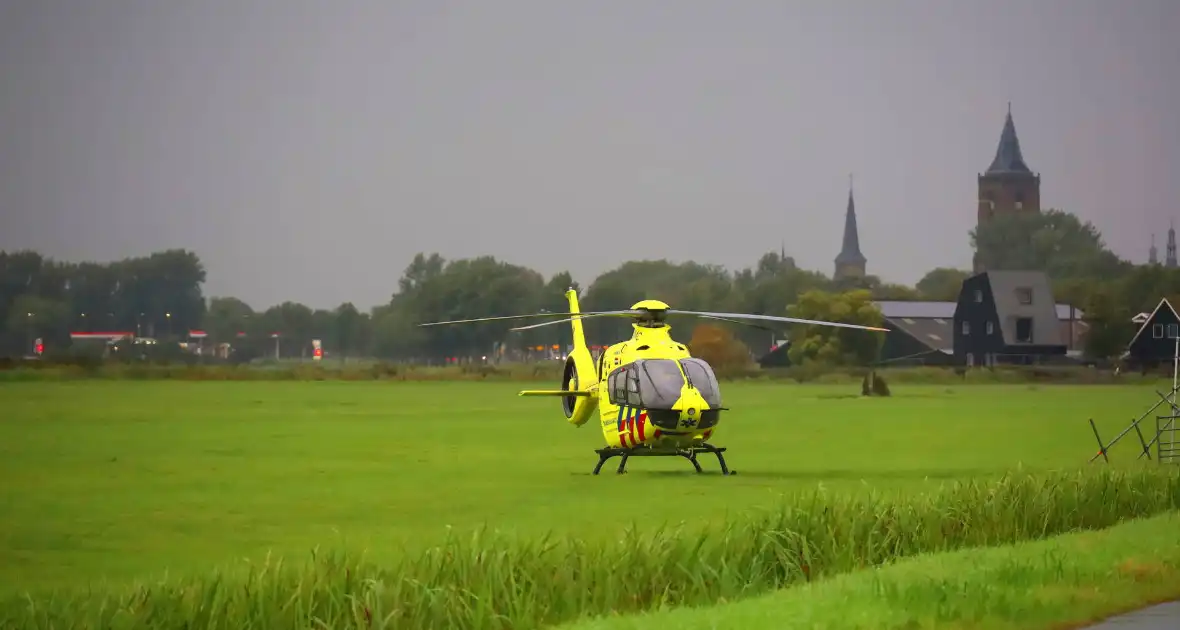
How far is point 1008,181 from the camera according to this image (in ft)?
528

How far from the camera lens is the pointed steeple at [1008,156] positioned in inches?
6373

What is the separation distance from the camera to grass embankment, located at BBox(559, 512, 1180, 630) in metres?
10.3

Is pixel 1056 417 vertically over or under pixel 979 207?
under

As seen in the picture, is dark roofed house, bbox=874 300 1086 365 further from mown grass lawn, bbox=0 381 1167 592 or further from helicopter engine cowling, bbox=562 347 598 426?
helicopter engine cowling, bbox=562 347 598 426

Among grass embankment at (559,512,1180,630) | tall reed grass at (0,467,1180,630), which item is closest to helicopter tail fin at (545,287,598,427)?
tall reed grass at (0,467,1180,630)

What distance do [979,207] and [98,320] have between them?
124383 mm

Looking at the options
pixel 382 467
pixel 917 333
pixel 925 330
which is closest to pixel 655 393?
pixel 382 467

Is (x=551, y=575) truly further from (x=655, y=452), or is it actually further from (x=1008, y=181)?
(x=1008, y=181)

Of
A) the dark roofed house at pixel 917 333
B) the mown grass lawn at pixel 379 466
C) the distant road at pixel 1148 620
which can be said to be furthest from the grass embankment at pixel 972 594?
the dark roofed house at pixel 917 333

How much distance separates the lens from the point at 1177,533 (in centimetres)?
1483

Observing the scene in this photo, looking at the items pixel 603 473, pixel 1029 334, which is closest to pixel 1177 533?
pixel 603 473

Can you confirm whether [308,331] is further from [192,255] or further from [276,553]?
[276,553]

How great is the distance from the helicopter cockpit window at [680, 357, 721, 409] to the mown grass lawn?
3.82 ft

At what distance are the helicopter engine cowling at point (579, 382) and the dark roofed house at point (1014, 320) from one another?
2486 inches
